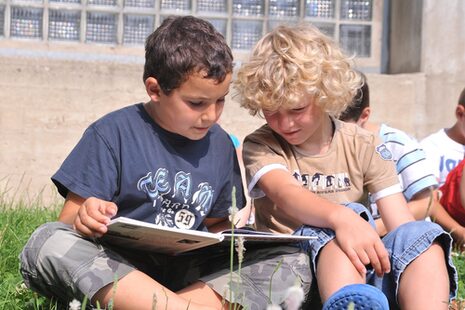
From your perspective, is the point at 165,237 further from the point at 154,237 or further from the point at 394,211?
the point at 394,211

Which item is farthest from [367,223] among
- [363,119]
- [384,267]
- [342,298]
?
[363,119]

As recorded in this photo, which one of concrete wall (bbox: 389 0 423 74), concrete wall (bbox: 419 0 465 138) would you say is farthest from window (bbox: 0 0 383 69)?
concrete wall (bbox: 419 0 465 138)

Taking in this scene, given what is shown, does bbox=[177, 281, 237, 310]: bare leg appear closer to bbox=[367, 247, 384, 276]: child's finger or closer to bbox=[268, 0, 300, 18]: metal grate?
bbox=[367, 247, 384, 276]: child's finger

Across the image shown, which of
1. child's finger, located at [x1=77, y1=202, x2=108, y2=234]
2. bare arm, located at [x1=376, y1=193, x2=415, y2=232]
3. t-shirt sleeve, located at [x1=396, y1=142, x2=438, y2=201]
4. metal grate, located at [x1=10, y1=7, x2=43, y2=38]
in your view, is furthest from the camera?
metal grate, located at [x1=10, y1=7, x2=43, y2=38]

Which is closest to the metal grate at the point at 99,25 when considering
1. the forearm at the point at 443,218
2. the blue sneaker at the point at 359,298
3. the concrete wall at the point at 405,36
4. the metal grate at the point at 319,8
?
the metal grate at the point at 319,8

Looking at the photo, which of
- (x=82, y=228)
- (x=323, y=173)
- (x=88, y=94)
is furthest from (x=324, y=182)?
(x=88, y=94)

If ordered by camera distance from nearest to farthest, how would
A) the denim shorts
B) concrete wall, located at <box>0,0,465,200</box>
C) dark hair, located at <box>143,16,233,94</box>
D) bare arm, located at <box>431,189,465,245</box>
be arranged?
the denim shorts < dark hair, located at <box>143,16,233,94</box> < bare arm, located at <box>431,189,465,245</box> < concrete wall, located at <box>0,0,465,200</box>

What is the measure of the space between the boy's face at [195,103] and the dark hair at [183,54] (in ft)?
0.07

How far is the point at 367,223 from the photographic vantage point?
2986mm

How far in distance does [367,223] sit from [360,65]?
3955 mm

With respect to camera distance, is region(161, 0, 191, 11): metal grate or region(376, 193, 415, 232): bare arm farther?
region(161, 0, 191, 11): metal grate

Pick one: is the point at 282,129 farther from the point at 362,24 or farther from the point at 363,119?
the point at 362,24

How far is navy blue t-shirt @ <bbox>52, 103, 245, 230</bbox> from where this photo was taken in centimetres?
304

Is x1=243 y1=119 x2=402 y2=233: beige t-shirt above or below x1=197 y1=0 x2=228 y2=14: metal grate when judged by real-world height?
below
